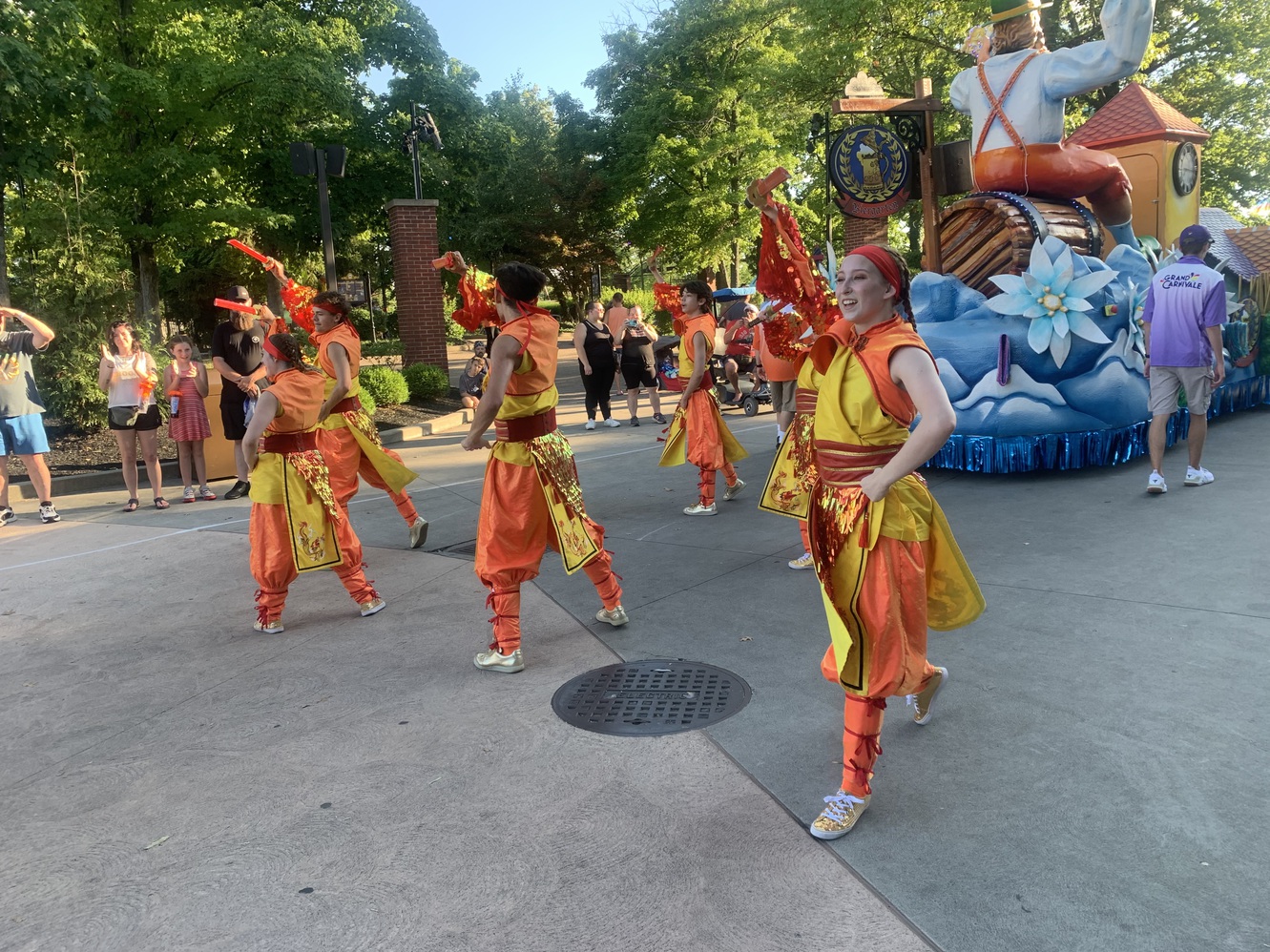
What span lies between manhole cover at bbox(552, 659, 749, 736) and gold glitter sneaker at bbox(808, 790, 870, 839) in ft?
2.82

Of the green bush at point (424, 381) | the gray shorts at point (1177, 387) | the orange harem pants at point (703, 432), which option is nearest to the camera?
the gray shorts at point (1177, 387)

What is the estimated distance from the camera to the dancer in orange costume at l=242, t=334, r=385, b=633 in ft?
16.6

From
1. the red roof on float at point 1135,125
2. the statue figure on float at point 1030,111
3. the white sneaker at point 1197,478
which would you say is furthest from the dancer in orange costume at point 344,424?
the red roof on float at point 1135,125

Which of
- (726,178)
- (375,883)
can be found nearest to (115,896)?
(375,883)

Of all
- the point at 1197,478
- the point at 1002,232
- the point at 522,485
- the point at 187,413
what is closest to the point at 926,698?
the point at 522,485

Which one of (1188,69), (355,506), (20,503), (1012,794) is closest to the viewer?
(1012,794)

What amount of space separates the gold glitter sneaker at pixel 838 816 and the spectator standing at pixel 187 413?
8270mm

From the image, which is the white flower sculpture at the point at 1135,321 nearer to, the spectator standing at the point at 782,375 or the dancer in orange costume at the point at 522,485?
the spectator standing at the point at 782,375

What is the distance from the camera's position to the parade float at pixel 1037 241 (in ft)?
26.1

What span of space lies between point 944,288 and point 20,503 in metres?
9.50

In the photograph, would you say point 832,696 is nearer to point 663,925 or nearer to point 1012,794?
point 1012,794

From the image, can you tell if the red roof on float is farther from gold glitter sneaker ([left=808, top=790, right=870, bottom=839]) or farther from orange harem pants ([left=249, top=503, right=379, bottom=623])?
gold glitter sneaker ([left=808, top=790, right=870, bottom=839])

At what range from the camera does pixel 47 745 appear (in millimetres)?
3883

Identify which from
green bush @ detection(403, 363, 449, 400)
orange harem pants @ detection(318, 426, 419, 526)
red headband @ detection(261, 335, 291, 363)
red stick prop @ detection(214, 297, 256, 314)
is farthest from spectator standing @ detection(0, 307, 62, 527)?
green bush @ detection(403, 363, 449, 400)
